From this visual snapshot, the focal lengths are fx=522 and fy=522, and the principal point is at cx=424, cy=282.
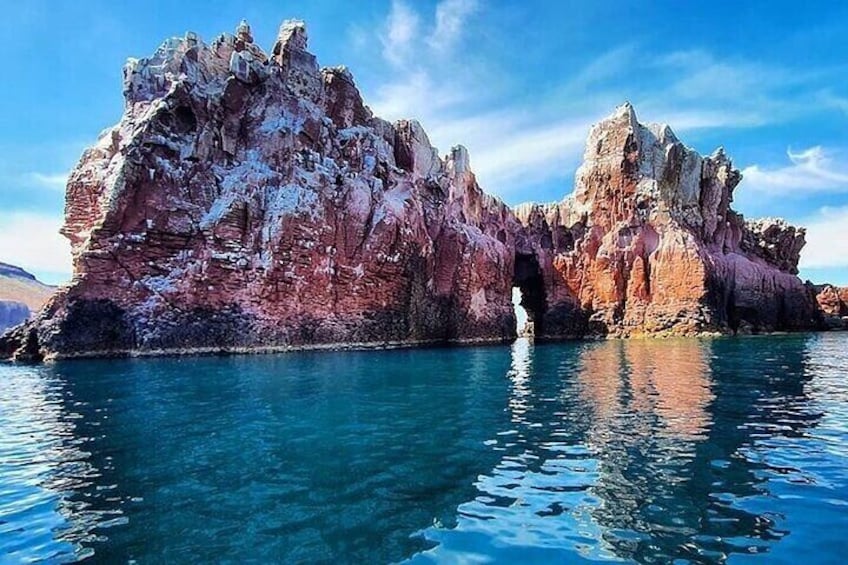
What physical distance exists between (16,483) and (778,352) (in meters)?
45.1

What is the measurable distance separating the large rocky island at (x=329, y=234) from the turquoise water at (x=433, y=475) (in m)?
27.9

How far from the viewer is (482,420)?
16.3 metres

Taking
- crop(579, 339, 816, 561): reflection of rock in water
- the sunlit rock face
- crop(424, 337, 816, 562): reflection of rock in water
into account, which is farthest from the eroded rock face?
crop(424, 337, 816, 562): reflection of rock in water

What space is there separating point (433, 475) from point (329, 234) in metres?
46.4

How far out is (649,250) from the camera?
2997 inches

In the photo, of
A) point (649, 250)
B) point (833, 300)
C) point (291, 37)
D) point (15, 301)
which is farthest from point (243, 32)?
point (15, 301)

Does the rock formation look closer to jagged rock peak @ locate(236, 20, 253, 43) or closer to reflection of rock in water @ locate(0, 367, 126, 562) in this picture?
jagged rock peak @ locate(236, 20, 253, 43)

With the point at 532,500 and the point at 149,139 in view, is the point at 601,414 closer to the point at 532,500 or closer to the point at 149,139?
the point at 532,500

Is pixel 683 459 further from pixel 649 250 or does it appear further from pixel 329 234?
pixel 649 250

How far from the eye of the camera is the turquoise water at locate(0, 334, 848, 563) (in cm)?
743

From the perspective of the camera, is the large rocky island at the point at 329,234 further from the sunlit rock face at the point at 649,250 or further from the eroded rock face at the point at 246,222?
the sunlit rock face at the point at 649,250

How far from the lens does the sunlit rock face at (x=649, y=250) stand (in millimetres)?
72812

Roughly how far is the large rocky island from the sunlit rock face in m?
0.30

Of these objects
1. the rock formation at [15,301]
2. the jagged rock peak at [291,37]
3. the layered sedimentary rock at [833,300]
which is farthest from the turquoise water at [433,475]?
the rock formation at [15,301]
